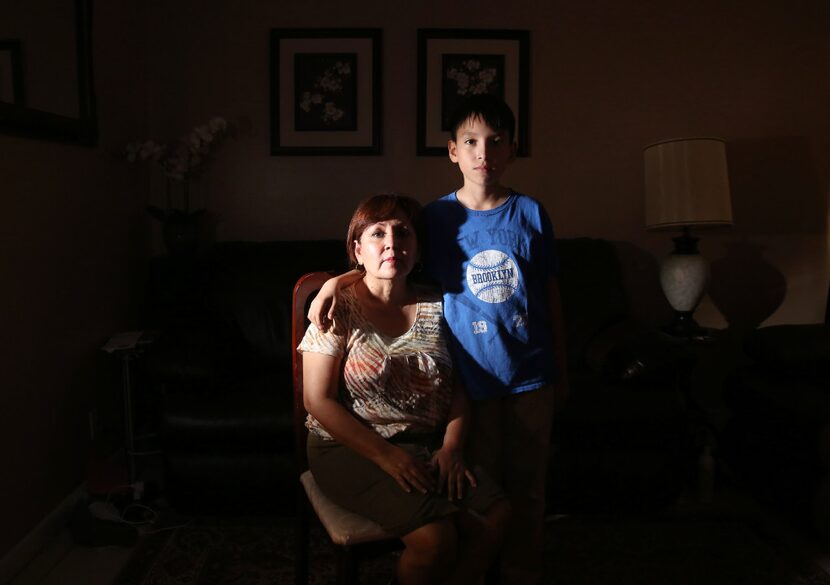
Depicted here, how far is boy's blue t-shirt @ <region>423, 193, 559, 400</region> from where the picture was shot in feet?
4.17

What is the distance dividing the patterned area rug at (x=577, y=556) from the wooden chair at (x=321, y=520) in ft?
1.30

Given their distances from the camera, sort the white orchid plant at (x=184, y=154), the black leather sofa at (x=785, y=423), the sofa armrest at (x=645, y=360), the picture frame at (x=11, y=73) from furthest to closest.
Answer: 1. the white orchid plant at (x=184, y=154)
2. the sofa armrest at (x=645, y=360)
3. the black leather sofa at (x=785, y=423)
4. the picture frame at (x=11, y=73)

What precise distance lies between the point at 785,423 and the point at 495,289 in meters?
1.32

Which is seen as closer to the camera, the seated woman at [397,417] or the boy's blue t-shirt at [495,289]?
the seated woman at [397,417]

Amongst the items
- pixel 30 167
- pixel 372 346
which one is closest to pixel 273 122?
pixel 30 167

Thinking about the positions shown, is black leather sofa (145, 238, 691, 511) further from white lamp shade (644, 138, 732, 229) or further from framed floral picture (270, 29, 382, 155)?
framed floral picture (270, 29, 382, 155)

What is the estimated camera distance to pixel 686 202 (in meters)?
2.33

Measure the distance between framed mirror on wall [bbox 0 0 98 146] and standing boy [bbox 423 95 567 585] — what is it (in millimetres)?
1303

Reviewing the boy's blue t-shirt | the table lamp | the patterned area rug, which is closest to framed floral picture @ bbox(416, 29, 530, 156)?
the table lamp

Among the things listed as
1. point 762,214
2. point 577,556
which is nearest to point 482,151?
point 577,556

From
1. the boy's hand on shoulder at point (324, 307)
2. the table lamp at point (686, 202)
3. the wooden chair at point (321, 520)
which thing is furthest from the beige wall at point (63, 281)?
the table lamp at point (686, 202)

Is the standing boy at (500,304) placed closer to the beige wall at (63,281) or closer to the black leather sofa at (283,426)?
the black leather sofa at (283,426)

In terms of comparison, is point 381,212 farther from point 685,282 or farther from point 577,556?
point 685,282

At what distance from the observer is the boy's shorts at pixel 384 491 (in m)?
1.07
